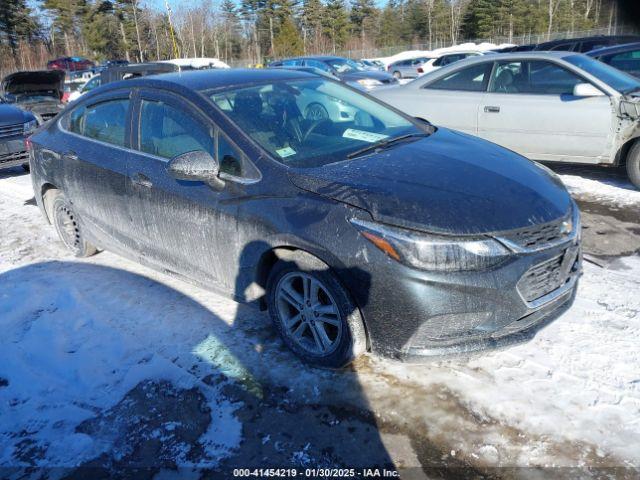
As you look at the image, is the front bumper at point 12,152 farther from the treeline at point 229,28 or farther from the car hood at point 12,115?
the treeline at point 229,28

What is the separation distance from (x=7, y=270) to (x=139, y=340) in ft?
6.87

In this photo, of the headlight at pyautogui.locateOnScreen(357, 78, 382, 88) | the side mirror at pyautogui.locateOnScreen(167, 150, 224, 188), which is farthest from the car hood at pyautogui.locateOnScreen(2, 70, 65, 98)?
the side mirror at pyautogui.locateOnScreen(167, 150, 224, 188)

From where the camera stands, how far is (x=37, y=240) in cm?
555

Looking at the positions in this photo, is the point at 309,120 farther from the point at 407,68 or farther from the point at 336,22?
the point at 336,22

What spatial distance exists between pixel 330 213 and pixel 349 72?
16346 millimetres

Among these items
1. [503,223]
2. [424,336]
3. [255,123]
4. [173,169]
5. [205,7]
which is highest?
[205,7]

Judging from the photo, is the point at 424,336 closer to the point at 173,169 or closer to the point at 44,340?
the point at 173,169

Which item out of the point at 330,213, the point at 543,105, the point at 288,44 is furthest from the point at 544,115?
the point at 288,44

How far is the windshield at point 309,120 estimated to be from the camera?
3257mm

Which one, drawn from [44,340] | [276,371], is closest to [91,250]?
[44,340]

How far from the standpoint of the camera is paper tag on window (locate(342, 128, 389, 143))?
358 cm

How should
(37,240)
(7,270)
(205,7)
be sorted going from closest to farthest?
1. (7,270)
2. (37,240)
3. (205,7)

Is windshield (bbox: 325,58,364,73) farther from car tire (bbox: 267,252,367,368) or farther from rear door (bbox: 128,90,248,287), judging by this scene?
car tire (bbox: 267,252,367,368)

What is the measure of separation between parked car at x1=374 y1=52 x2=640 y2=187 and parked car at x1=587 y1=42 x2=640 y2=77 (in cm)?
320
